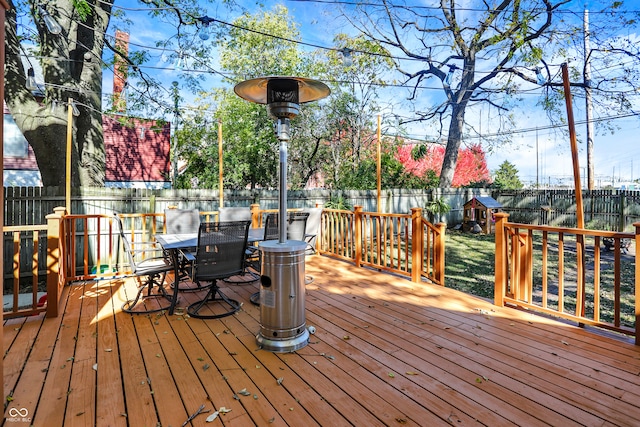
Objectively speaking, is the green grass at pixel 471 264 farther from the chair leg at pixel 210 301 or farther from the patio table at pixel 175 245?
the patio table at pixel 175 245

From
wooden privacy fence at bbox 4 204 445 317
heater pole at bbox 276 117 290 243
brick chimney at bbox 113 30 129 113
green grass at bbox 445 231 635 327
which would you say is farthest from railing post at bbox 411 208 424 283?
brick chimney at bbox 113 30 129 113

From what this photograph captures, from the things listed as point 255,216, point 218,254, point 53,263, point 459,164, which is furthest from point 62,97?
point 459,164

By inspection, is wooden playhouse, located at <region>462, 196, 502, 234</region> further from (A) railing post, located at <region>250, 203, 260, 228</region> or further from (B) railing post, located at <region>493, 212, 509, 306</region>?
(B) railing post, located at <region>493, 212, 509, 306</region>

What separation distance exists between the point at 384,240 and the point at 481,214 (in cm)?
897

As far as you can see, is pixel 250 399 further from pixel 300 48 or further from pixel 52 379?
pixel 300 48

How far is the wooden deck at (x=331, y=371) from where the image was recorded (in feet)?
6.37

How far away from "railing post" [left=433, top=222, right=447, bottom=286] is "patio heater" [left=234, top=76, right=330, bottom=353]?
2.24 meters

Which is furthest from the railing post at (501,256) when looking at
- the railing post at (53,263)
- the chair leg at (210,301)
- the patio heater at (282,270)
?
the railing post at (53,263)

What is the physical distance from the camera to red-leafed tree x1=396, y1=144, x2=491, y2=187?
18062 mm

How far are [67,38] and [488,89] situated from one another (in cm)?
Result: 1503

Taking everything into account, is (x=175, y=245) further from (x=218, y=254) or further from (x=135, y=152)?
(x=135, y=152)

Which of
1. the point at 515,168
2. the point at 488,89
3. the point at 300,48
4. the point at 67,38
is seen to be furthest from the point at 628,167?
the point at 67,38

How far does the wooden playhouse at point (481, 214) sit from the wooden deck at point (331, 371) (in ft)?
30.0

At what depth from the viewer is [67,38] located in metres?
6.67
